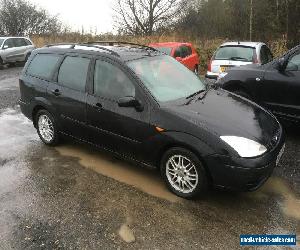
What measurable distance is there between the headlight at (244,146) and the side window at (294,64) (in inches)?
120

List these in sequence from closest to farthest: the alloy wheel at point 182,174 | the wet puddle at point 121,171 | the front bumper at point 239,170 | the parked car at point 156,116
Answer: the front bumper at point 239,170
the parked car at point 156,116
the alloy wheel at point 182,174
the wet puddle at point 121,171

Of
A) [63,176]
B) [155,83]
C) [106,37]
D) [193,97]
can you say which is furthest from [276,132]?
[106,37]

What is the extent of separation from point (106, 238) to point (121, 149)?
1.55m

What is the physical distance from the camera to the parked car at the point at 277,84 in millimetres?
6738

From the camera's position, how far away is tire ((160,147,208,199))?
175 inches

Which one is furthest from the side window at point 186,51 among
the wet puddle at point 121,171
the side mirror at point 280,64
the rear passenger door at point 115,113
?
the rear passenger door at point 115,113

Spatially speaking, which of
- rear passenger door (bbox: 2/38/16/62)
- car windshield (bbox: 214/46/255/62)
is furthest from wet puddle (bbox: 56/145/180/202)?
rear passenger door (bbox: 2/38/16/62)

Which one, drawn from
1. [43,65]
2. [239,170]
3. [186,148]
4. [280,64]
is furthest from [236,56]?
[239,170]

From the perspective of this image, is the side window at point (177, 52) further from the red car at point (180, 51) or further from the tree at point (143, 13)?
the tree at point (143, 13)

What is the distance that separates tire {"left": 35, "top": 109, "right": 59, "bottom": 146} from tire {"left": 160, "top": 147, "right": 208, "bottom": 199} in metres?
2.41

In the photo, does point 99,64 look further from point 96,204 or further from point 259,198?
point 259,198

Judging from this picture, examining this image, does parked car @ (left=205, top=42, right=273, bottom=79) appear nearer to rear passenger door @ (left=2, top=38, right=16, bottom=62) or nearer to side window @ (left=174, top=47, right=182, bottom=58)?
side window @ (left=174, top=47, right=182, bottom=58)

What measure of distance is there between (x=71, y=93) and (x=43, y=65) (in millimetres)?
1055

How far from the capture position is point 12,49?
63.3 ft
